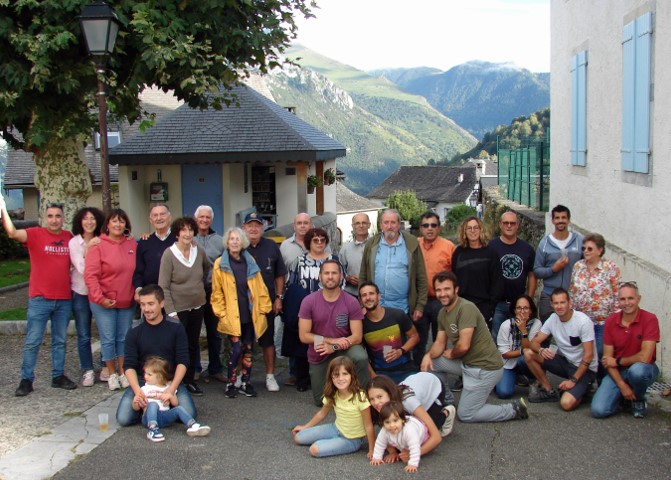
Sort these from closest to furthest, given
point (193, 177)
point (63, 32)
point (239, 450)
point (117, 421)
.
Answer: point (239, 450), point (117, 421), point (63, 32), point (193, 177)

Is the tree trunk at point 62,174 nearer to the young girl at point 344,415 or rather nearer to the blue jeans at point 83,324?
the blue jeans at point 83,324

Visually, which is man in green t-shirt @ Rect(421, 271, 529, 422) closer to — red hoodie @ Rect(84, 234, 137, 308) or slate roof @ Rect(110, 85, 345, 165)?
red hoodie @ Rect(84, 234, 137, 308)

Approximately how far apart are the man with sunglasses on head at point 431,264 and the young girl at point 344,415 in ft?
5.96

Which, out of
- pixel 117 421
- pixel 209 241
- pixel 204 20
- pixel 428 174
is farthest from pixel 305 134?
pixel 428 174

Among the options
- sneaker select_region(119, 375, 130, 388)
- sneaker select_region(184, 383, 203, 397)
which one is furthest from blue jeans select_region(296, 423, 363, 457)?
sneaker select_region(119, 375, 130, 388)

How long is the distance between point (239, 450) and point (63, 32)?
6.69m

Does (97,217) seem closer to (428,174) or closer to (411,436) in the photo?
(411,436)

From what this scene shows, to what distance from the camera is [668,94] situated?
7746mm

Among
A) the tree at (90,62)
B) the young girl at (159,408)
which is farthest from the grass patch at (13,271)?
the young girl at (159,408)

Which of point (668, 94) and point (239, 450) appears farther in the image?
point (668, 94)

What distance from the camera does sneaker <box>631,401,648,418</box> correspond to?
6.50 metres

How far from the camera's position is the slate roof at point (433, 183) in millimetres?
94938

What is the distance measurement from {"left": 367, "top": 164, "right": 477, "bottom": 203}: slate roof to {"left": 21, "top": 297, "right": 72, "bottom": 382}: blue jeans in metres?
86.3

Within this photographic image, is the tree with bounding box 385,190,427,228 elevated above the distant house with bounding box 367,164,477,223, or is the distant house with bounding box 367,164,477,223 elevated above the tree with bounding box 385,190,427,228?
the distant house with bounding box 367,164,477,223
